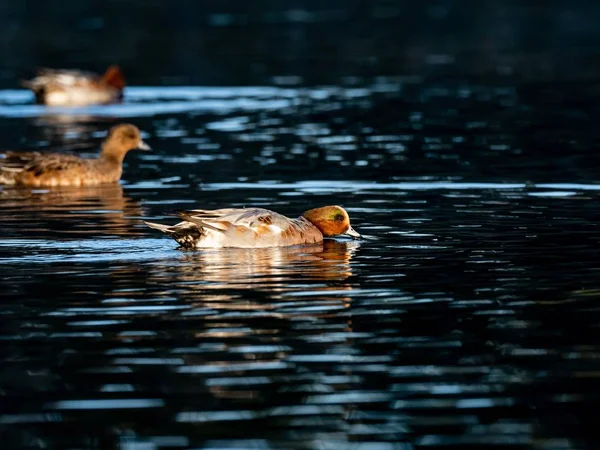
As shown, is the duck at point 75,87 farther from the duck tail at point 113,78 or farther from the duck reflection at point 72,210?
the duck reflection at point 72,210

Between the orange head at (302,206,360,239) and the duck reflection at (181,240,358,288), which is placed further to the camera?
the orange head at (302,206,360,239)

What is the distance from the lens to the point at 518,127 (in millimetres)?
23969

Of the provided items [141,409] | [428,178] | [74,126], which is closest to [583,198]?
[428,178]

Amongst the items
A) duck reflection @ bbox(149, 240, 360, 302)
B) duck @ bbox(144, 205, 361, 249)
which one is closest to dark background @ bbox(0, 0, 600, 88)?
duck @ bbox(144, 205, 361, 249)

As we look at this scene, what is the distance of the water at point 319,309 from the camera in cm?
872

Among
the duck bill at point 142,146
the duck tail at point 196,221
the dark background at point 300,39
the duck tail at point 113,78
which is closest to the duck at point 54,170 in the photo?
the duck bill at point 142,146

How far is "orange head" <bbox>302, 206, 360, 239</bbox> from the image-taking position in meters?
14.5

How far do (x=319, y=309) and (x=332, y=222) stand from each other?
3.30 metres

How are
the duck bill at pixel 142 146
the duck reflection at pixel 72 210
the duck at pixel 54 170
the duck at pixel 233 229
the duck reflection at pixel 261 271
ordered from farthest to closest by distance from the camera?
the duck bill at pixel 142 146, the duck at pixel 54 170, the duck reflection at pixel 72 210, the duck at pixel 233 229, the duck reflection at pixel 261 271

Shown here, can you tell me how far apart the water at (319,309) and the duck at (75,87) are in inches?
313

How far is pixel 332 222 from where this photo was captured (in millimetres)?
14586

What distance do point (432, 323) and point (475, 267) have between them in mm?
2117

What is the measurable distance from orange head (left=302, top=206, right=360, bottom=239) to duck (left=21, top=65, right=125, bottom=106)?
49.6 ft

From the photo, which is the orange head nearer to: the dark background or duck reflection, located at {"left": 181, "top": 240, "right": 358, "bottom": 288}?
duck reflection, located at {"left": 181, "top": 240, "right": 358, "bottom": 288}
